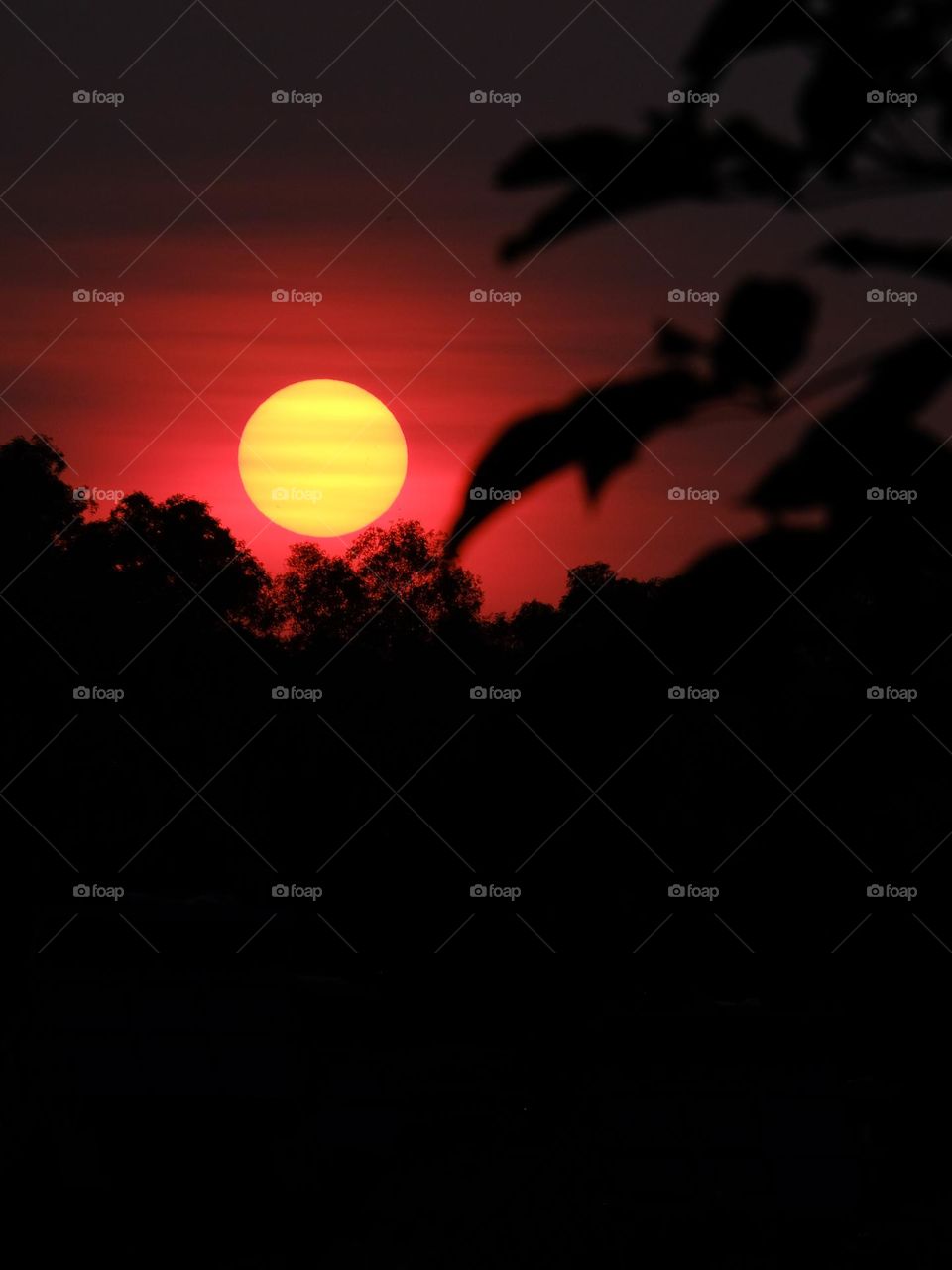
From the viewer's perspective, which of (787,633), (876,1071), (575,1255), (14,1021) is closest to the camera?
(575,1255)

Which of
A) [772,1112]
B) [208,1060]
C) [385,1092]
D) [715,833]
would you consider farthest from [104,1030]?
[715,833]

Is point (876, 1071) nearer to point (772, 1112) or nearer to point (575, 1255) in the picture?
point (772, 1112)

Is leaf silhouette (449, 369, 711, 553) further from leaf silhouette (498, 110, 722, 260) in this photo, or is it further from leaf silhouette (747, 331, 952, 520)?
leaf silhouette (498, 110, 722, 260)

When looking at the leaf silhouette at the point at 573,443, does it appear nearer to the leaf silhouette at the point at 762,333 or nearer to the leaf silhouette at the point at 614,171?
the leaf silhouette at the point at 762,333

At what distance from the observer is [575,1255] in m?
3.24

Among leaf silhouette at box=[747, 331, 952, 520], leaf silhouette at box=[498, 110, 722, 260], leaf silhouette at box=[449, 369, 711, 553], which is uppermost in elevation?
leaf silhouette at box=[498, 110, 722, 260]

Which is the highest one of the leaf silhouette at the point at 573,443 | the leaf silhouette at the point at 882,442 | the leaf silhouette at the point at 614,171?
the leaf silhouette at the point at 614,171

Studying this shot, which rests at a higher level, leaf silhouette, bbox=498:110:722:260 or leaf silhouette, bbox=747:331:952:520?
leaf silhouette, bbox=498:110:722:260

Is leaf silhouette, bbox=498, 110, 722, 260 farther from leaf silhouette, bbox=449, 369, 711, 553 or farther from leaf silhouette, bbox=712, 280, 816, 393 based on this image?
leaf silhouette, bbox=449, 369, 711, 553

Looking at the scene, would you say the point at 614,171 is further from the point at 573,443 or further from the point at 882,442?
the point at 882,442

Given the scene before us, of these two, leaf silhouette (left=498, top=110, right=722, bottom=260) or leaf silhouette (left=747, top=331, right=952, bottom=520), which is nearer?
leaf silhouette (left=747, top=331, right=952, bottom=520)

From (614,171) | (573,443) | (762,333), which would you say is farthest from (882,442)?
(614,171)

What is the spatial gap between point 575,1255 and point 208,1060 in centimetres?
108

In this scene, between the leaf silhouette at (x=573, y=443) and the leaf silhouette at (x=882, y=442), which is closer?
the leaf silhouette at (x=882, y=442)
